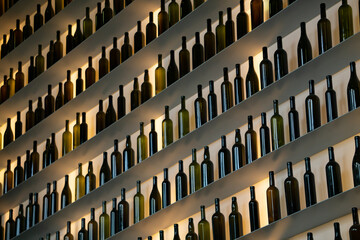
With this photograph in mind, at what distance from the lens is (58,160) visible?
177 inches

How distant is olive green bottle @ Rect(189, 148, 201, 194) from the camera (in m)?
4.02

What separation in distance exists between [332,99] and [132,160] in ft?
4.08

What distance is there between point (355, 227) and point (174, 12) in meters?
1.62

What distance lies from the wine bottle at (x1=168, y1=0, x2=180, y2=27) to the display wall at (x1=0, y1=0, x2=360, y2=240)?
0.09 m

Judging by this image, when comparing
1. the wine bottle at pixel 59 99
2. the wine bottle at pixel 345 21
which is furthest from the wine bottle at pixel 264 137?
the wine bottle at pixel 59 99

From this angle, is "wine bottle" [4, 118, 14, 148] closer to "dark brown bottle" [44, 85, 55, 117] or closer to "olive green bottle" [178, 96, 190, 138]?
"dark brown bottle" [44, 85, 55, 117]

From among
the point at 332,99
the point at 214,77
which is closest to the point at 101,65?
the point at 214,77

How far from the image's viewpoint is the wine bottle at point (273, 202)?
3.67 meters

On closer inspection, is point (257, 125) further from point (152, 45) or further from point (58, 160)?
point (58, 160)

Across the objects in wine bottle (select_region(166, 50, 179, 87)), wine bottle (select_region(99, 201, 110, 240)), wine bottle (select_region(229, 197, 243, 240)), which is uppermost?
wine bottle (select_region(166, 50, 179, 87))

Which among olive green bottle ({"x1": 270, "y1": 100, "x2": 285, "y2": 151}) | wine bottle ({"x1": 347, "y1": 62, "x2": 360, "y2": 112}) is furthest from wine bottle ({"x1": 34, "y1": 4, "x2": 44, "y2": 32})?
wine bottle ({"x1": 347, "y1": 62, "x2": 360, "y2": 112})

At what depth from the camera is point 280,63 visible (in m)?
3.83

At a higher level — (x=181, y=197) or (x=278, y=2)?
(x=278, y=2)

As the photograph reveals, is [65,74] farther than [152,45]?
Yes
